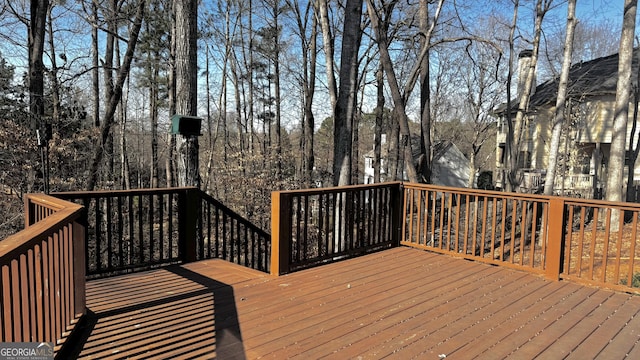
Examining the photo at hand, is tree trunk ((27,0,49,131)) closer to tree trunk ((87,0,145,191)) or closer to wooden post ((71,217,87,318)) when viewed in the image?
tree trunk ((87,0,145,191))

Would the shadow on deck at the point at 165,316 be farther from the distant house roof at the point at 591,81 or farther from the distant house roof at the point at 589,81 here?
the distant house roof at the point at 591,81

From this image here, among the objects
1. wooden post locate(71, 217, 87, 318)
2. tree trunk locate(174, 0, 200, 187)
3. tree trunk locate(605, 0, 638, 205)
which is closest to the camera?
wooden post locate(71, 217, 87, 318)

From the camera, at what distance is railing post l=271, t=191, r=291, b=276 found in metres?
4.09

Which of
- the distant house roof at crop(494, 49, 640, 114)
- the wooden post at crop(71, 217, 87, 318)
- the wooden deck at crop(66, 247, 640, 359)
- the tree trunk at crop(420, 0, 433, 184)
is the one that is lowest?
the wooden deck at crop(66, 247, 640, 359)

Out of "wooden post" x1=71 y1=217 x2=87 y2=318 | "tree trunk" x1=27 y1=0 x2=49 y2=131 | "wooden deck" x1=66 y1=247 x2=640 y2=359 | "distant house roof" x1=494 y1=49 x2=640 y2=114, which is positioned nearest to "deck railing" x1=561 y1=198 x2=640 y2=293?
"wooden deck" x1=66 y1=247 x2=640 y2=359

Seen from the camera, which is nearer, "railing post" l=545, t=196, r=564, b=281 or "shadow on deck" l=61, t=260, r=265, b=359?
"shadow on deck" l=61, t=260, r=265, b=359

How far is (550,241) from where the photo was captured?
4.19 m

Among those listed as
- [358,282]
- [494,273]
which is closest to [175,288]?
[358,282]

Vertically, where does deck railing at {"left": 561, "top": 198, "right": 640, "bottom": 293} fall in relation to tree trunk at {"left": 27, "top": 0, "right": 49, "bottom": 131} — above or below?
below

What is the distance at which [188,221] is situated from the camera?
4.56 meters

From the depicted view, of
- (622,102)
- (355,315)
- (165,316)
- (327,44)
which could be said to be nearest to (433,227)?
(355,315)

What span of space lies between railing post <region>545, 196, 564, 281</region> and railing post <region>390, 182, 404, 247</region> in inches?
74.4

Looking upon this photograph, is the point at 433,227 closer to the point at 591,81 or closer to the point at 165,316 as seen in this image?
the point at 165,316

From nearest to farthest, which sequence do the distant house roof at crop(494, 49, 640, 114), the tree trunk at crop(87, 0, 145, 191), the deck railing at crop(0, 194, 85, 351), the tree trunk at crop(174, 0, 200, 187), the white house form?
the deck railing at crop(0, 194, 85, 351) → the tree trunk at crop(174, 0, 200, 187) → the tree trunk at crop(87, 0, 145, 191) → the distant house roof at crop(494, 49, 640, 114) → the white house
